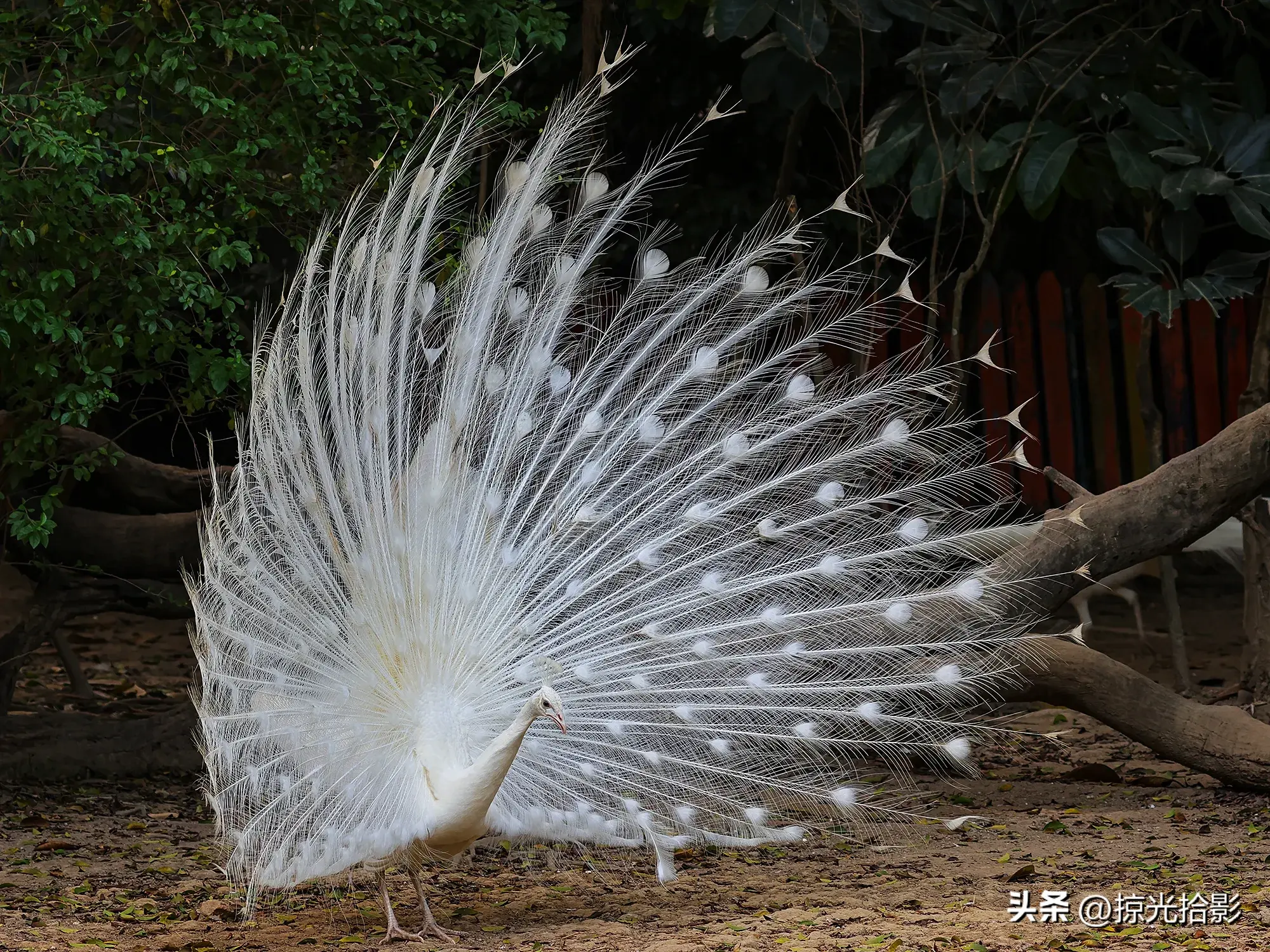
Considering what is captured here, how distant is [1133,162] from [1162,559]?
2259mm

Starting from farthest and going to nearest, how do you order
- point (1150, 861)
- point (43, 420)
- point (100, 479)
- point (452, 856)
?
point (100, 479) → point (43, 420) → point (1150, 861) → point (452, 856)

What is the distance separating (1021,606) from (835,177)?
4441 mm

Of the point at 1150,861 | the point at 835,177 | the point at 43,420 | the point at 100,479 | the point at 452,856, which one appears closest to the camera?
the point at 452,856

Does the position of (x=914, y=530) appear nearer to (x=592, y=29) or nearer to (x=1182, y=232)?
(x=1182, y=232)

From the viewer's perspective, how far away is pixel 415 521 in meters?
4.41

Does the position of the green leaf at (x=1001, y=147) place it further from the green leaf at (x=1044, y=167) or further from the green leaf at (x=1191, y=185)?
the green leaf at (x=1191, y=185)

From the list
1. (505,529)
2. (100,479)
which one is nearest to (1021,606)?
(505,529)

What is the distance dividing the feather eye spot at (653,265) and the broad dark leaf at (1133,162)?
260 cm

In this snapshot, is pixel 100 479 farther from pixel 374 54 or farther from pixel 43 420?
pixel 374 54

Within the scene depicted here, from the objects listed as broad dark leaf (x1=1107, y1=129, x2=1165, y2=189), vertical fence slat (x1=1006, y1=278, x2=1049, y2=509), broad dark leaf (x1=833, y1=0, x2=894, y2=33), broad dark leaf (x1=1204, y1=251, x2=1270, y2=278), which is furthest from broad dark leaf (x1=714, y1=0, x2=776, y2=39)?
vertical fence slat (x1=1006, y1=278, x2=1049, y2=509)

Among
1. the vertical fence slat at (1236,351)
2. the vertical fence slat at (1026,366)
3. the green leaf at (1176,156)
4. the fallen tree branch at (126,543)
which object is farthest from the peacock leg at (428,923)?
the vertical fence slat at (1236,351)

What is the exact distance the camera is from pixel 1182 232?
21.9 feet

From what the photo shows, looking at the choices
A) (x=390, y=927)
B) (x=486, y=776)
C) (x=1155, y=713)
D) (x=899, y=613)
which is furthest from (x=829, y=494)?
(x=390, y=927)

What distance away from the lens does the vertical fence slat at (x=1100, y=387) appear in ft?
30.0
